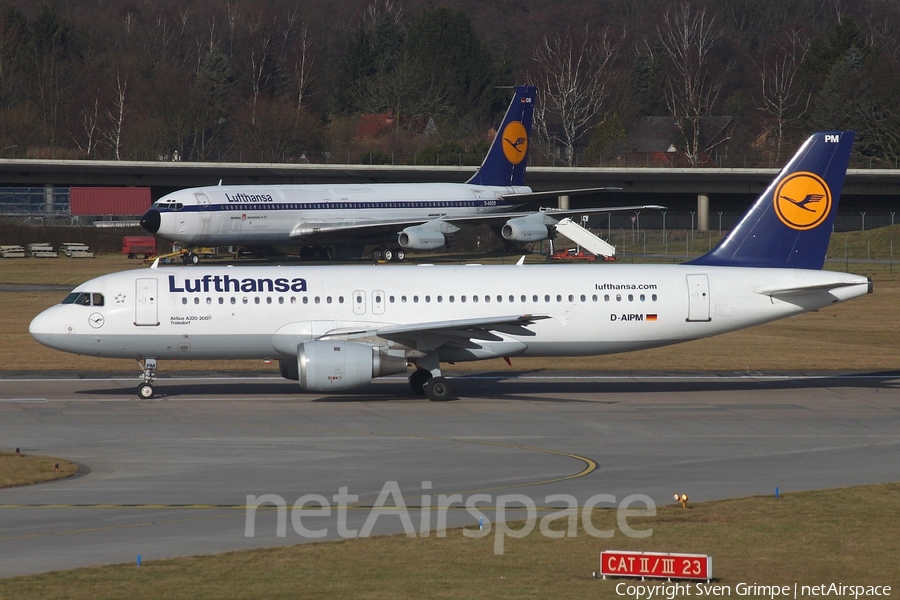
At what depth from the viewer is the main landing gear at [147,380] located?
1214 inches

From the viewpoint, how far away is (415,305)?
31.0 m

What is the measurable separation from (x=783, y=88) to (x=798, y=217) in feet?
346

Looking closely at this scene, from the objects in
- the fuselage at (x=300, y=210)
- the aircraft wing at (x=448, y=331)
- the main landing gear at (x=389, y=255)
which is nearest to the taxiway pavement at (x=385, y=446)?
the aircraft wing at (x=448, y=331)

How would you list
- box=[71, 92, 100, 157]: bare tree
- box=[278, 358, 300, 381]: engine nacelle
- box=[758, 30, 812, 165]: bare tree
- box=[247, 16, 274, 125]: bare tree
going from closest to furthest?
box=[278, 358, 300, 381]: engine nacelle < box=[758, 30, 812, 165]: bare tree < box=[71, 92, 100, 157]: bare tree < box=[247, 16, 274, 125]: bare tree

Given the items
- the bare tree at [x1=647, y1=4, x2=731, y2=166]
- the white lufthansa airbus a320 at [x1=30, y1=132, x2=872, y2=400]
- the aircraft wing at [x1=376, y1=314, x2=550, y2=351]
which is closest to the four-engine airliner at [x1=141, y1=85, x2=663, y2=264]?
the white lufthansa airbus a320 at [x1=30, y1=132, x2=872, y2=400]

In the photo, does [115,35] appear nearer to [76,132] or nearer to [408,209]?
[76,132]

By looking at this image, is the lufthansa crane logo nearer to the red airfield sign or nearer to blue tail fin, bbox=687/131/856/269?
blue tail fin, bbox=687/131/856/269

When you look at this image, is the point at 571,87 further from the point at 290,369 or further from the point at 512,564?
the point at 512,564

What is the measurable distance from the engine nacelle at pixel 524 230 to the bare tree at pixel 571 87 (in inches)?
1833

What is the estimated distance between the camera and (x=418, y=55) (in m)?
149

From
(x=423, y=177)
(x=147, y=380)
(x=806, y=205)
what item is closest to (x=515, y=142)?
(x=423, y=177)

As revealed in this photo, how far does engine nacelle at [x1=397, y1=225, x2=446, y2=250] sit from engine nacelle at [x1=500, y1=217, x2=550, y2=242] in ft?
13.9

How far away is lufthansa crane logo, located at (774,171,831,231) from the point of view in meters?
32.5

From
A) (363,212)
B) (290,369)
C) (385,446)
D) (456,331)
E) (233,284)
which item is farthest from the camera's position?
(363,212)
